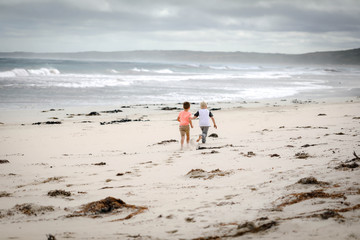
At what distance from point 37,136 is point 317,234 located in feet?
31.6

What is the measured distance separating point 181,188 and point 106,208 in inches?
45.6

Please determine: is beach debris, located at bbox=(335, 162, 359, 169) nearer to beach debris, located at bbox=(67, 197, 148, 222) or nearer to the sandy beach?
the sandy beach

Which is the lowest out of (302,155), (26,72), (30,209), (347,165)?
(30,209)

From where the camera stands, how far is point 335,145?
7.05 meters

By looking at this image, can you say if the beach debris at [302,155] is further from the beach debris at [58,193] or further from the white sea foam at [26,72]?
the white sea foam at [26,72]

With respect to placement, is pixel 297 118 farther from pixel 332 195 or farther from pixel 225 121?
pixel 332 195

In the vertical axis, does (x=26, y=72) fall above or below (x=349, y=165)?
above

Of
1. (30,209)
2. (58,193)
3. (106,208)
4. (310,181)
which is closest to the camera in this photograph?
(106,208)

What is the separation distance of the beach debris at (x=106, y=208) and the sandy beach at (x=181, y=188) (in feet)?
0.04

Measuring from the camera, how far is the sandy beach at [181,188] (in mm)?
3361

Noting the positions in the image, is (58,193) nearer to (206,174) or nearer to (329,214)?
(206,174)

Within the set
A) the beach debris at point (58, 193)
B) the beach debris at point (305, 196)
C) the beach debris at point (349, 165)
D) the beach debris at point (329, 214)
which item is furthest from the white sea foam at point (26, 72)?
the beach debris at point (329, 214)

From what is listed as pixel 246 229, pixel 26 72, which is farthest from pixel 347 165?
pixel 26 72

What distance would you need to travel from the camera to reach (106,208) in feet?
13.5
